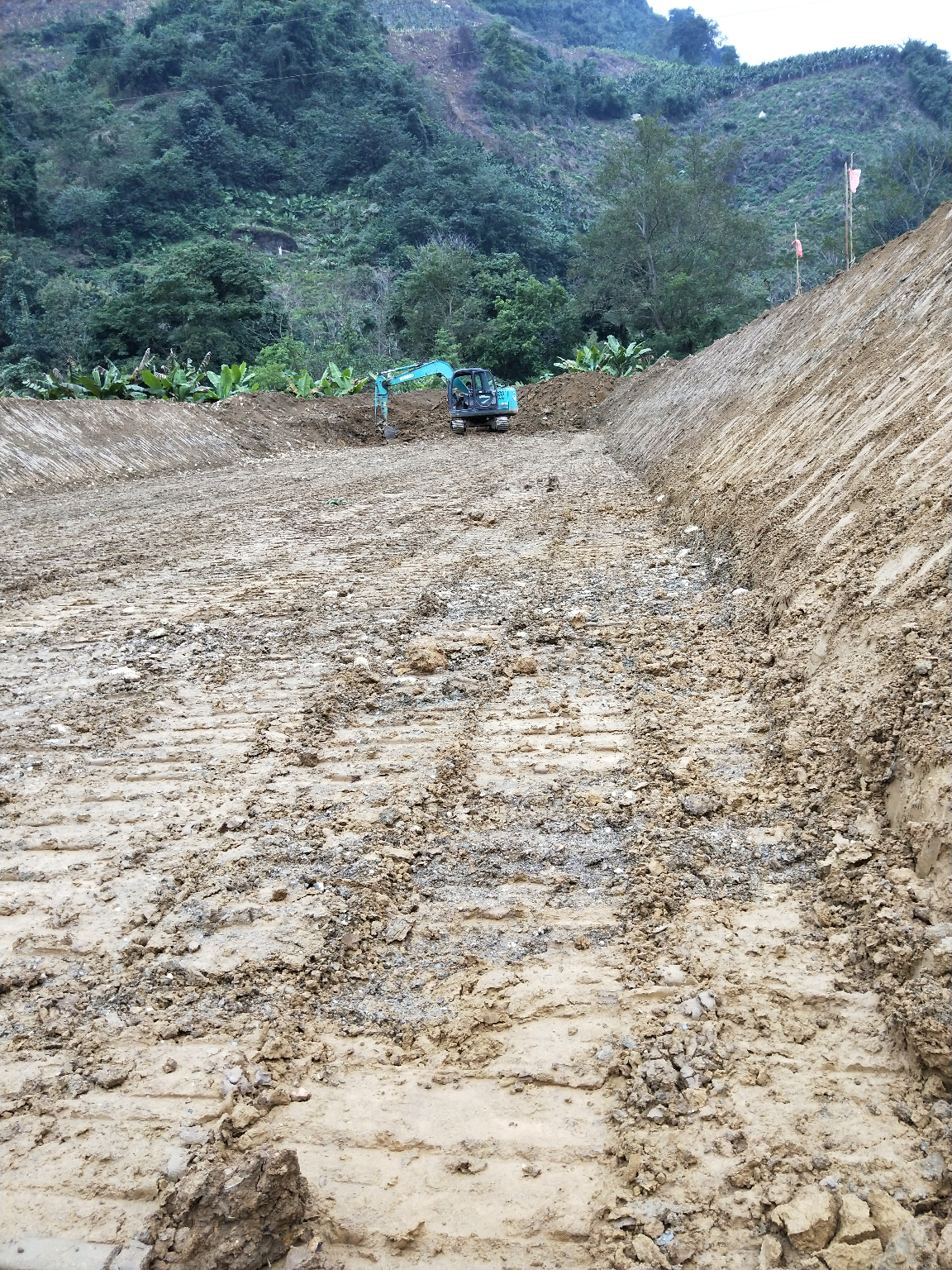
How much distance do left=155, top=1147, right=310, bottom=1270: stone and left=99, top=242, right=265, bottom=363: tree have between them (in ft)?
115

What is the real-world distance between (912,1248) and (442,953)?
4.13ft

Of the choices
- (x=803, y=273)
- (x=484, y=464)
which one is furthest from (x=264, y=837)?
(x=803, y=273)

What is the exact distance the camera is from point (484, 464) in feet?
44.2

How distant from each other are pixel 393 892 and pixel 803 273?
45752 mm

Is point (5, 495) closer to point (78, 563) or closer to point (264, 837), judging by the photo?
point (78, 563)

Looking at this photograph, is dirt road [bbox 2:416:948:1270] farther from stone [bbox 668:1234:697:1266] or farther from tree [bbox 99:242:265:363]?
tree [bbox 99:242:265:363]

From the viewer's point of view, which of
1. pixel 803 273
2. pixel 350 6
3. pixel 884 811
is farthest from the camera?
pixel 350 6

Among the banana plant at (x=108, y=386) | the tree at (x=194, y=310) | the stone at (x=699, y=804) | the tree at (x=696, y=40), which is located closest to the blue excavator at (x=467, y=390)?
the banana plant at (x=108, y=386)

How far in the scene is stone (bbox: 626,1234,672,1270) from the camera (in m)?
1.56

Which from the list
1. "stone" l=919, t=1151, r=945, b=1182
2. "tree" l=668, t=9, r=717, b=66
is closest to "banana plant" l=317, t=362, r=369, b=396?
"stone" l=919, t=1151, r=945, b=1182

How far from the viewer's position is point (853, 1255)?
5.02 feet

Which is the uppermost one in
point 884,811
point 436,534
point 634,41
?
point 634,41

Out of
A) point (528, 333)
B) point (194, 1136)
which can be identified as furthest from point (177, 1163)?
point (528, 333)

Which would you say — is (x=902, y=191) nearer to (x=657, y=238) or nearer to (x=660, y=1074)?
(x=657, y=238)
